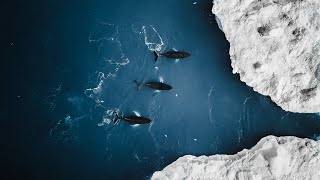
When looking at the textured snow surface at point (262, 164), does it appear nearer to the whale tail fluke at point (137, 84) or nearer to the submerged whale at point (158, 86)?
the submerged whale at point (158, 86)

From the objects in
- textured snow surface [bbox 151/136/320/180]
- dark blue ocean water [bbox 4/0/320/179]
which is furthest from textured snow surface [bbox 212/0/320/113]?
textured snow surface [bbox 151/136/320/180]

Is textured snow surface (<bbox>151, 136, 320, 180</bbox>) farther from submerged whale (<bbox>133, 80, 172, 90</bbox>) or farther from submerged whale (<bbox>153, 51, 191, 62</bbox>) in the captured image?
submerged whale (<bbox>153, 51, 191, 62</bbox>)

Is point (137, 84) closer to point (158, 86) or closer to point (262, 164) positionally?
point (158, 86)

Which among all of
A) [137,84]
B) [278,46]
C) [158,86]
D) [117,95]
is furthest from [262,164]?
[117,95]

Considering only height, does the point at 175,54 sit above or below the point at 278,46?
below

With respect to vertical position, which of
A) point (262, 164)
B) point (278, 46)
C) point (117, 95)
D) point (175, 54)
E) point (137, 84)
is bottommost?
point (262, 164)

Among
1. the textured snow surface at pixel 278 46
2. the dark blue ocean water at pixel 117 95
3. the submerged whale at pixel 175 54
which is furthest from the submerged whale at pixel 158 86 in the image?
the textured snow surface at pixel 278 46

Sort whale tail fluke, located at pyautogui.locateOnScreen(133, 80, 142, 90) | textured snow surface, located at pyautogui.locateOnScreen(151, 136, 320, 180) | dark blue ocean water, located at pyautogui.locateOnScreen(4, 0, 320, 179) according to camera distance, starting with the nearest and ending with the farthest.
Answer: textured snow surface, located at pyautogui.locateOnScreen(151, 136, 320, 180), dark blue ocean water, located at pyautogui.locateOnScreen(4, 0, 320, 179), whale tail fluke, located at pyautogui.locateOnScreen(133, 80, 142, 90)
